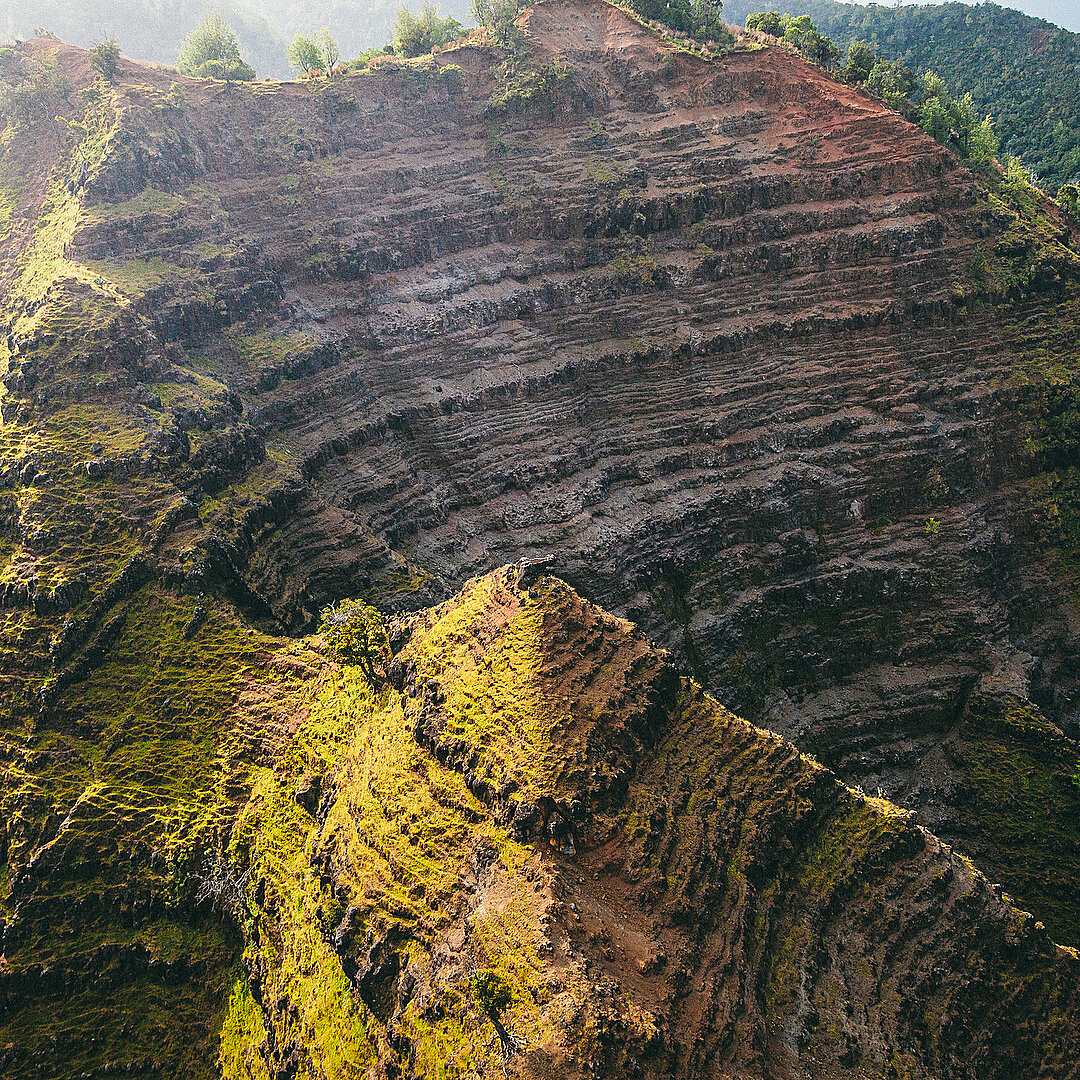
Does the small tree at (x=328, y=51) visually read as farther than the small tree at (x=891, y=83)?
Yes

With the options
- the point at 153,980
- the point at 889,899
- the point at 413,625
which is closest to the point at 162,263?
the point at 413,625

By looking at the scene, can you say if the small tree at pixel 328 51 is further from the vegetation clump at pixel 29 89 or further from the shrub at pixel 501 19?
the vegetation clump at pixel 29 89

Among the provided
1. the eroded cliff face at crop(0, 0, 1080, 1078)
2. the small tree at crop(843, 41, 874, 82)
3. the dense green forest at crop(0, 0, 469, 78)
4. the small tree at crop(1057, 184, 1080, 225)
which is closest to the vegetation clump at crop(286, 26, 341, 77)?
the eroded cliff face at crop(0, 0, 1080, 1078)

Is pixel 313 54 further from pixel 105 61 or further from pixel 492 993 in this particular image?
pixel 492 993

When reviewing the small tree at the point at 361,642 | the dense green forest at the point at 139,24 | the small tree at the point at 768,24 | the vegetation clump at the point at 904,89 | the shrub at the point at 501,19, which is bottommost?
the small tree at the point at 361,642

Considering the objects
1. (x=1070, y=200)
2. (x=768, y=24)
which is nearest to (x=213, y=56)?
(x=768, y=24)

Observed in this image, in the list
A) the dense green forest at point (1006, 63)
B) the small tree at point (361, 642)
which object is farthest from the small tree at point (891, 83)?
the small tree at point (361, 642)

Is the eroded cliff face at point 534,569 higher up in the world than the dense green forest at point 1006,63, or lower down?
lower down
